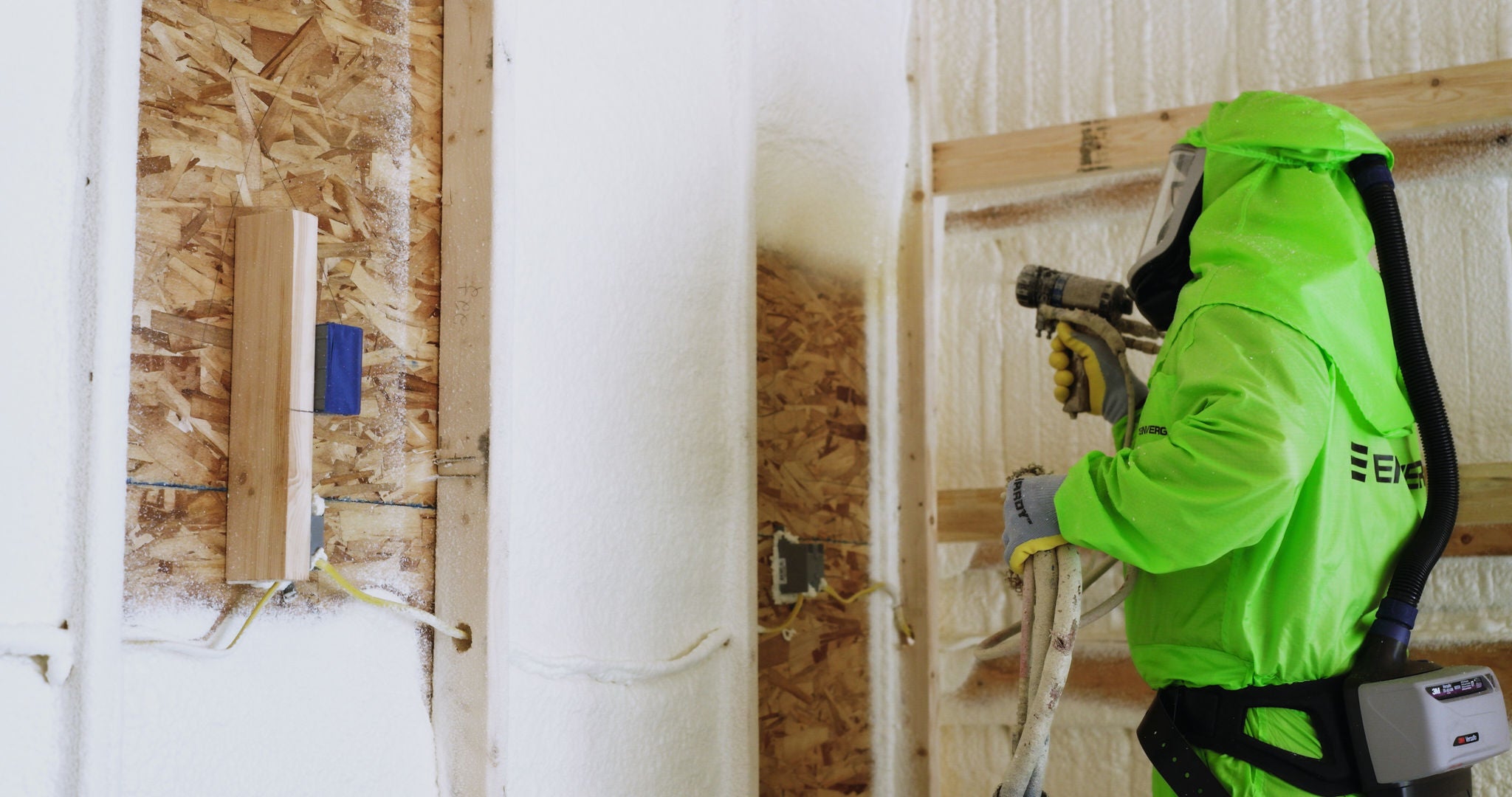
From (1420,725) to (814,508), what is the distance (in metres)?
1.19

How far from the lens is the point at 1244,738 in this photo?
1.74 metres

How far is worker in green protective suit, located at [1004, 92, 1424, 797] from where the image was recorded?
165 centimetres

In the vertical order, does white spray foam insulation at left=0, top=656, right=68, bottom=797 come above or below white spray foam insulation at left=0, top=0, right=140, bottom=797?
below

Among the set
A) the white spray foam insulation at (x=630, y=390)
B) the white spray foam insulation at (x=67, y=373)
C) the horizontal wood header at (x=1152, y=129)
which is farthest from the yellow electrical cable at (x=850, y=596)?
the white spray foam insulation at (x=67, y=373)

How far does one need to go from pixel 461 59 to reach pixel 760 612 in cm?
124

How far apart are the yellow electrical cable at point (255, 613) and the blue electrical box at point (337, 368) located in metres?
0.21

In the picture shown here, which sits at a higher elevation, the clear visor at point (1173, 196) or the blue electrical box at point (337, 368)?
the clear visor at point (1173, 196)

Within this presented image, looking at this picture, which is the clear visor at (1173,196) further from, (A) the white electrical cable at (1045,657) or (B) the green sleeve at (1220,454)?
(A) the white electrical cable at (1045,657)

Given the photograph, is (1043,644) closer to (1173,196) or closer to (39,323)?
(1173,196)

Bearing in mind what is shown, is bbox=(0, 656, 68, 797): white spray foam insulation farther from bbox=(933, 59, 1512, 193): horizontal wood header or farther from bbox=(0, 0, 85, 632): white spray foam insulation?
bbox=(933, 59, 1512, 193): horizontal wood header

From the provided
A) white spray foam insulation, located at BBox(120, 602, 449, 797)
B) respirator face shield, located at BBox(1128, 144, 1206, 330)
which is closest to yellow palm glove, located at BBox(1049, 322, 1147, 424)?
respirator face shield, located at BBox(1128, 144, 1206, 330)

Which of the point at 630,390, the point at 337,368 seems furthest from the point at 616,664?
the point at 337,368

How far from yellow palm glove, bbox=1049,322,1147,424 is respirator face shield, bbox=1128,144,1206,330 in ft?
0.41

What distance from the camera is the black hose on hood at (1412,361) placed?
5.96 feet
